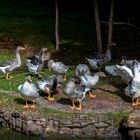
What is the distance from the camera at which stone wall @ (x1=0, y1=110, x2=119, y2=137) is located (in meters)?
16.8

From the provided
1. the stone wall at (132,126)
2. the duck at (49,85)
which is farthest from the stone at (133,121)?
the duck at (49,85)

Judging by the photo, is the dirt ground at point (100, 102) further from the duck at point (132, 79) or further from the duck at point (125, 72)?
the duck at point (125, 72)

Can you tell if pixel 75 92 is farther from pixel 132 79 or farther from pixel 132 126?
pixel 132 126

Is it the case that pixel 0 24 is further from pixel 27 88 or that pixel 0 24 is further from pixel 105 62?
pixel 27 88

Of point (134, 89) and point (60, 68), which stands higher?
point (134, 89)

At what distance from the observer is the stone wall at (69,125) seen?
55.2ft

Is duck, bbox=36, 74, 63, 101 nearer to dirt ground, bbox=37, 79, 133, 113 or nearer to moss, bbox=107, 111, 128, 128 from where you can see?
dirt ground, bbox=37, 79, 133, 113

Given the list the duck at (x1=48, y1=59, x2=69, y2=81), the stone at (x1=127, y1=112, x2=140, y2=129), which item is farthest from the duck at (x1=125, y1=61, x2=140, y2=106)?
the duck at (x1=48, y1=59, x2=69, y2=81)

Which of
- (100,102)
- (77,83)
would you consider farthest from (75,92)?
(100,102)

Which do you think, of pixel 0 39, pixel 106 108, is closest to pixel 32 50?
pixel 0 39

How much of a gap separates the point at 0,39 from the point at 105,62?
384 inches

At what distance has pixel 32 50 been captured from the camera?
2897 centimetres

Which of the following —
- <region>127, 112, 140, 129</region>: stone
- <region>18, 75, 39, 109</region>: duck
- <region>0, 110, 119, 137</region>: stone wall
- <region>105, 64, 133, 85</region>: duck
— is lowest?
<region>0, 110, 119, 137</region>: stone wall

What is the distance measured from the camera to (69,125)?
16.8m
